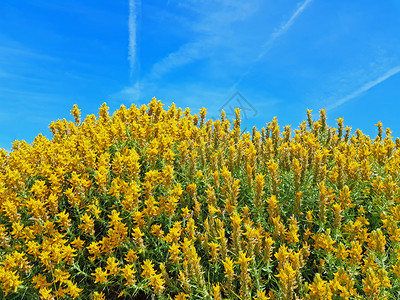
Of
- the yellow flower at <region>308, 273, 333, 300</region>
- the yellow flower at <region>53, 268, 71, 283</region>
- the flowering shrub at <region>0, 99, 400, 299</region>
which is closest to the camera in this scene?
the yellow flower at <region>308, 273, 333, 300</region>

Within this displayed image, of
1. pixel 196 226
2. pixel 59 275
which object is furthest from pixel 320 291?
pixel 59 275

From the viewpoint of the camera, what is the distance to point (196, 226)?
2830 millimetres

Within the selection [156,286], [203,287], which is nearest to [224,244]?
[203,287]

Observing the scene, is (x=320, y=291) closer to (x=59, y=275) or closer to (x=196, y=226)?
(x=196, y=226)

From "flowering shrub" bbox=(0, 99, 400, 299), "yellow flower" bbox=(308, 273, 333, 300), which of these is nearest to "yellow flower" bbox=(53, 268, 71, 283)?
"flowering shrub" bbox=(0, 99, 400, 299)

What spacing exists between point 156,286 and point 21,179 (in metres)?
2.35

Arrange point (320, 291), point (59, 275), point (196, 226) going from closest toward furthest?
1. point (320, 291)
2. point (59, 275)
3. point (196, 226)

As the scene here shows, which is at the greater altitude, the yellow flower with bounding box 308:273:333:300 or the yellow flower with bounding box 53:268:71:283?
the yellow flower with bounding box 308:273:333:300

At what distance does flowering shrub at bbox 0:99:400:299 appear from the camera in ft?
7.78

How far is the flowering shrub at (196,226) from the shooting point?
237 cm

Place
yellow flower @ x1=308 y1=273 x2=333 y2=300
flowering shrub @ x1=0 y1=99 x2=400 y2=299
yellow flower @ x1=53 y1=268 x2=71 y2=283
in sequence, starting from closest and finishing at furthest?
yellow flower @ x1=308 y1=273 x2=333 y2=300, flowering shrub @ x1=0 y1=99 x2=400 y2=299, yellow flower @ x1=53 y1=268 x2=71 y2=283

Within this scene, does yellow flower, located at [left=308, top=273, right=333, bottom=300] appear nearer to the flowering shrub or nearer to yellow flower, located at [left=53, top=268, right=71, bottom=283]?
the flowering shrub

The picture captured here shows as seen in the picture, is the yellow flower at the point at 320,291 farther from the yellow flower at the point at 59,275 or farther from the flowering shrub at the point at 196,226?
the yellow flower at the point at 59,275

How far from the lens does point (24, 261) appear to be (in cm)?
276
